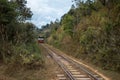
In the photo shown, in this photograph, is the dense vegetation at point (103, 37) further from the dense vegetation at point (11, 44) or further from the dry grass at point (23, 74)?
the dense vegetation at point (11, 44)

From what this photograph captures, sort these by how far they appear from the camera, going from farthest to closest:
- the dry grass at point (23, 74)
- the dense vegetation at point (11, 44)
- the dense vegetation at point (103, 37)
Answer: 1. the dense vegetation at point (103, 37)
2. the dense vegetation at point (11, 44)
3. the dry grass at point (23, 74)

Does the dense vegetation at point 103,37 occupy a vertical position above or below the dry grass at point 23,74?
above

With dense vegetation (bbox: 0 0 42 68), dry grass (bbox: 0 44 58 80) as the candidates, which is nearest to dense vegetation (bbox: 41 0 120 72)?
dry grass (bbox: 0 44 58 80)

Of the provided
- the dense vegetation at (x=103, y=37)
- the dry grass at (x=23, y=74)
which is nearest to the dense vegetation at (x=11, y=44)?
the dry grass at (x=23, y=74)

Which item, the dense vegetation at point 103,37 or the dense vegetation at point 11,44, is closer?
the dense vegetation at point 11,44

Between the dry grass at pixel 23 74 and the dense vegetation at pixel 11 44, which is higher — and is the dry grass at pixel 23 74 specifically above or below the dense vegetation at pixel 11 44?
below

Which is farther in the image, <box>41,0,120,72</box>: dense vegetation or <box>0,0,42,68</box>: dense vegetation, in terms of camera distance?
<box>41,0,120,72</box>: dense vegetation

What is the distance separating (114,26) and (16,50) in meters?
8.39

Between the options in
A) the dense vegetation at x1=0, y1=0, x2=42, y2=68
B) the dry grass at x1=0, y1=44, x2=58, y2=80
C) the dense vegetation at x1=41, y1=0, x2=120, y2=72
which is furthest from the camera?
the dense vegetation at x1=41, y1=0, x2=120, y2=72

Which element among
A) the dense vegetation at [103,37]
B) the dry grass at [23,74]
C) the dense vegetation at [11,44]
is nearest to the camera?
the dry grass at [23,74]

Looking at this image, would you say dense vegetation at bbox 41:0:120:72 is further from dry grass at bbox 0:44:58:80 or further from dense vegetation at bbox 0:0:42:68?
dense vegetation at bbox 0:0:42:68

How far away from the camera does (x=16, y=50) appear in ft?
59.4

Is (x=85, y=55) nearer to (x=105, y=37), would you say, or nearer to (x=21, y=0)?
(x=105, y=37)

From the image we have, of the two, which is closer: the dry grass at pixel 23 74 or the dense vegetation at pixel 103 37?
the dry grass at pixel 23 74
